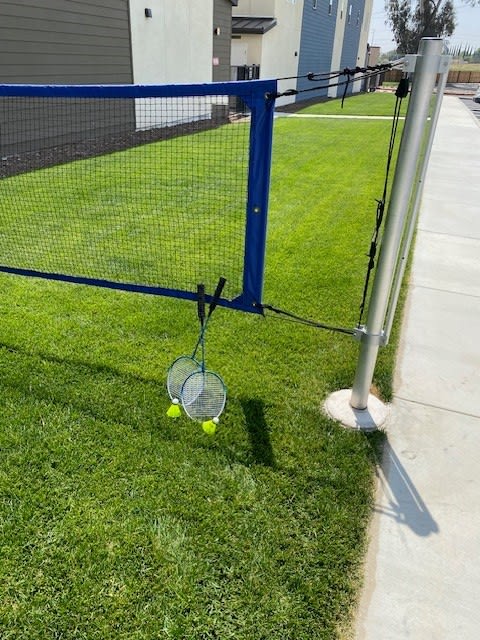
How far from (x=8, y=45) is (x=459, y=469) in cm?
1055

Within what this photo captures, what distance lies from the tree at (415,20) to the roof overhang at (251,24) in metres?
36.8

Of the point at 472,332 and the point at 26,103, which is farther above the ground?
the point at 26,103

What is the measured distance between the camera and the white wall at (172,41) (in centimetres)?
1332

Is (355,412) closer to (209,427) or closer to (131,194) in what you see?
(209,427)

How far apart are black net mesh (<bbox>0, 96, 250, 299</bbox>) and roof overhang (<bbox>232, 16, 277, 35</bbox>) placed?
10.3 metres

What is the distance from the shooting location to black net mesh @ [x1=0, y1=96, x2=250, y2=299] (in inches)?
212

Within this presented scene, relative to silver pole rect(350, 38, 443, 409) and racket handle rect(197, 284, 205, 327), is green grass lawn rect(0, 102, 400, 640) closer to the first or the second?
silver pole rect(350, 38, 443, 409)

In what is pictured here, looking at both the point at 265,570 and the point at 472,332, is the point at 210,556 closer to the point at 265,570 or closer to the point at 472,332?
the point at 265,570

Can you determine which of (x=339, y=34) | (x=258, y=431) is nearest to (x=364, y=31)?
(x=339, y=34)

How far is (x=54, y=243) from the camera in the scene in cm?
593

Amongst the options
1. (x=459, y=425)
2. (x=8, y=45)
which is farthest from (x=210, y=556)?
(x=8, y=45)

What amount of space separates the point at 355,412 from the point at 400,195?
1416 millimetres

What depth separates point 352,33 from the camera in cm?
3825

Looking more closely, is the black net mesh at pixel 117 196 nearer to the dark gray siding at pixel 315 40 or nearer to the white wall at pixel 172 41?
the white wall at pixel 172 41
